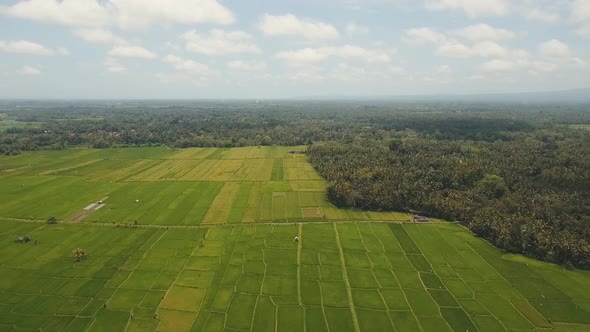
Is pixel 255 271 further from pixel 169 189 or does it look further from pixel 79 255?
pixel 169 189

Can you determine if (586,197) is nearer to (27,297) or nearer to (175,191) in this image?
(175,191)

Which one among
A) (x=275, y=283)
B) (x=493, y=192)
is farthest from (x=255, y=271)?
(x=493, y=192)

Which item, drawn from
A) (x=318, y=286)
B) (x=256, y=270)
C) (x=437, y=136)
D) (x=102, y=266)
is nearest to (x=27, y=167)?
(x=102, y=266)

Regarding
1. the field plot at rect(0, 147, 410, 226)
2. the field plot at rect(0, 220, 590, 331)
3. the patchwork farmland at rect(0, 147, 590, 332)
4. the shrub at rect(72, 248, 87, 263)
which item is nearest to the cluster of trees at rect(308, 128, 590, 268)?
the patchwork farmland at rect(0, 147, 590, 332)

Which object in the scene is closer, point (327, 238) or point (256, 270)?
point (256, 270)

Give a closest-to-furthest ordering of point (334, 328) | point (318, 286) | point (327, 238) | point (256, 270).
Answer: point (334, 328) < point (318, 286) < point (256, 270) < point (327, 238)

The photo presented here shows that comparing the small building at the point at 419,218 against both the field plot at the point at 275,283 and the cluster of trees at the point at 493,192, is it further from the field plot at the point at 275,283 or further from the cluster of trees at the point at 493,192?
the field plot at the point at 275,283

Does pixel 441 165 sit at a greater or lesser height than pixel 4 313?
greater
